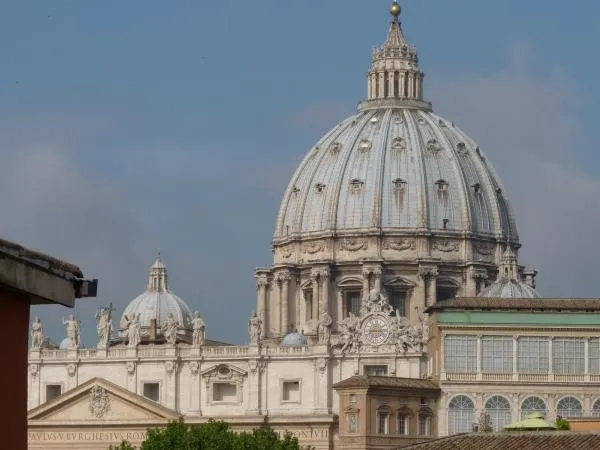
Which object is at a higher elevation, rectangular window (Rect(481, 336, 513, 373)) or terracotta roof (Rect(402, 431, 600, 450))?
rectangular window (Rect(481, 336, 513, 373))

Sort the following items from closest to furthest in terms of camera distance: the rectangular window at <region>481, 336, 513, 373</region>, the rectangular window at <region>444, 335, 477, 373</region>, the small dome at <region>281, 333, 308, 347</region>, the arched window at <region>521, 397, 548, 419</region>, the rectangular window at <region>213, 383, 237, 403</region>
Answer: the arched window at <region>521, 397, 548, 419</region> → the rectangular window at <region>481, 336, 513, 373</region> → the rectangular window at <region>444, 335, 477, 373</region> → the rectangular window at <region>213, 383, 237, 403</region> → the small dome at <region>281, 333, 308, 347</region>

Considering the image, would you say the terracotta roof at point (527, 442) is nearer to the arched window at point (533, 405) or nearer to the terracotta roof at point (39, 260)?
the terracotta roof at point (39, 260)

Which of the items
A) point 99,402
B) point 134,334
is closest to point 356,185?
point 134,334

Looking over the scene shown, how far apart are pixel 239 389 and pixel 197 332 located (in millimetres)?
5559

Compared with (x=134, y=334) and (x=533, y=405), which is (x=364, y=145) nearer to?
(x=134, y=334)

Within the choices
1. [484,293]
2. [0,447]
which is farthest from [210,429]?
[0,447]

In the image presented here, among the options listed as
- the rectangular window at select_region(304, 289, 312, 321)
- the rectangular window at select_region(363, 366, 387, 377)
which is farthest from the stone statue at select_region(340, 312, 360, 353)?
the rectangular window at select_region(304, 289, 312, 321)

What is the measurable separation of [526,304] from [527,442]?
267 feet

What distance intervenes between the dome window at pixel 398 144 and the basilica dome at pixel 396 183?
0.06 meters

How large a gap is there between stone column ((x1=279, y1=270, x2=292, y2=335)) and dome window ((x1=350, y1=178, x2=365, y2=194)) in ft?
34.7

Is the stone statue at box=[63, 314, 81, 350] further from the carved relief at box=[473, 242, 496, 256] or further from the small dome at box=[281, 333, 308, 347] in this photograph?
the carved relief at box=[473, 242, 496, 256]

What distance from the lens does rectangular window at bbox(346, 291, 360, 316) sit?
563ft

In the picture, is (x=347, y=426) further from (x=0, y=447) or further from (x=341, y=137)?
(x=0, y=447)

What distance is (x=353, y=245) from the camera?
586 feet
